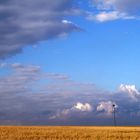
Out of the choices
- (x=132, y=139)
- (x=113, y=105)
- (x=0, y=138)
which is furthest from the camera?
(x=113, y=105)

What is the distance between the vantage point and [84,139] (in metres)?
55.3

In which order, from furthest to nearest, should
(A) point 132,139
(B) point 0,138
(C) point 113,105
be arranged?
(C) point 113,105
(A) point 132,139
(B) point 0,138

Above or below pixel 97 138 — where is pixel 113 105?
above

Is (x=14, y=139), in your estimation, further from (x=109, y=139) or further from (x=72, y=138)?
(x=109, y=139)

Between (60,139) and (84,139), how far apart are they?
3.14m

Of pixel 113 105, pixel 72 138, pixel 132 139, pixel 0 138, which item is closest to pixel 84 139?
pixel 72 138

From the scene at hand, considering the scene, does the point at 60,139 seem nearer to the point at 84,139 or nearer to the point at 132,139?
the point at 84,139

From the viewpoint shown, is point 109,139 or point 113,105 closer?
point 109,139

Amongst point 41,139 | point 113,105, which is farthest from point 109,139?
point 113,105

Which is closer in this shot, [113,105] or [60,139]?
[60,139]

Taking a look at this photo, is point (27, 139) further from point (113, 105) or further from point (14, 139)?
point (113, 105)

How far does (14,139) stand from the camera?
53531mm

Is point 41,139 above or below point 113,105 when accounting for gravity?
below

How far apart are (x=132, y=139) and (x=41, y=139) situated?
40.7ft
